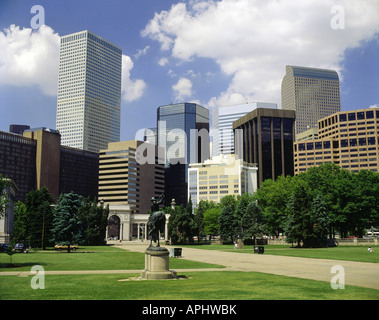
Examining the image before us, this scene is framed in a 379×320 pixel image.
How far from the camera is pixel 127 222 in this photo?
127 meters

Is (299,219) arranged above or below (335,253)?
above

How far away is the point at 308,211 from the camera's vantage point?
64.0 metres

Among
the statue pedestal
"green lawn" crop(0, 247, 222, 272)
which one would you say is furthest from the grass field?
"green lawn" crop(0, 247, 222, 272)

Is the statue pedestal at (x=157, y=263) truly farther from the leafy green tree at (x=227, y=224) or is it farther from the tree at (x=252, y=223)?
the leafy green tree at (x=227, y=224)

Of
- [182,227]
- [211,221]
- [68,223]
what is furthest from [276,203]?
[68,223]

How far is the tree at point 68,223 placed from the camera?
59125 mm

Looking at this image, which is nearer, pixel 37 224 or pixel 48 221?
pixel 37 224

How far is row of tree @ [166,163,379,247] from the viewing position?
211ft

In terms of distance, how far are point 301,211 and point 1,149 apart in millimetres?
167540

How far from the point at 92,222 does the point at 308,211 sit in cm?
4352

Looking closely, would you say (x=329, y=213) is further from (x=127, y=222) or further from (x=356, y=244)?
(x=127, y=222)

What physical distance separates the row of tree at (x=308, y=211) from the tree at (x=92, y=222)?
15.2 meters

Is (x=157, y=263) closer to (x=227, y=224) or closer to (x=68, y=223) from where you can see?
(x=68, y=223)
